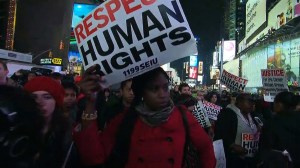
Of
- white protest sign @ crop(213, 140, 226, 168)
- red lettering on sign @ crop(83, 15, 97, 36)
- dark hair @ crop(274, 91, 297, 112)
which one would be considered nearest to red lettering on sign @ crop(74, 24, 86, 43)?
red lettering on sign @ crop(83, 15, 97, 36)

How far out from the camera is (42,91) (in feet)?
9.25

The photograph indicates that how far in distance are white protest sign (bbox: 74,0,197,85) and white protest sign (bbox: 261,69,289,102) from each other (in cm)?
755

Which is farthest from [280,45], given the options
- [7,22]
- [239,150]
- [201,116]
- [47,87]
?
[47,87]

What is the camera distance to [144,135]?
2.82 m

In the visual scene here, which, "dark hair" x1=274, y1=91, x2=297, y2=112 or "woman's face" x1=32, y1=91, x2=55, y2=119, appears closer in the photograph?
"woman's face" x1=32, y1=91, x2=55, y2=119

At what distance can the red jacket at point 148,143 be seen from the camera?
271 cm

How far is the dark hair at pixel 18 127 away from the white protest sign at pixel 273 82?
921 centimetres

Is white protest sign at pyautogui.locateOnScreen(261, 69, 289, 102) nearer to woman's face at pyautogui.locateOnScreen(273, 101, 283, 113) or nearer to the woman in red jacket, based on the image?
woman's face at pyautogui.locateOnScreen(273, 101, 283, 113)

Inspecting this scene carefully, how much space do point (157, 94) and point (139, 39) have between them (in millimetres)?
446

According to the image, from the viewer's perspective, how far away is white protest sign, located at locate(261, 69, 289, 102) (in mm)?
10070

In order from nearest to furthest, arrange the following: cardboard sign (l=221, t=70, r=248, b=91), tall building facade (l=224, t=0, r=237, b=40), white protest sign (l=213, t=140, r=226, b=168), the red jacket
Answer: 1. the red jacket
2. white protest sign (l=213, t=140, r=226, b=168)
3. cardboard sign (l=221, t=70, r=248, b=91)
4. tall building facade (l=224, t=0, r=237, b=40)

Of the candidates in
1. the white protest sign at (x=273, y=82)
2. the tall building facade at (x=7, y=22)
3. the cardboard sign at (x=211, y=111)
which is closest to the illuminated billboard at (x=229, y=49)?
the tall building facade at (x=7, y=22)

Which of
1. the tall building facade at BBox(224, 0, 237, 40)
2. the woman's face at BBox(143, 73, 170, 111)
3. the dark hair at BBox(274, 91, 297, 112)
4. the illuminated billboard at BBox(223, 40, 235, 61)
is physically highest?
the tall building facade at BBox(224, 0, 237, 40)

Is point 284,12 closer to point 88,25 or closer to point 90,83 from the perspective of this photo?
point 88,25
